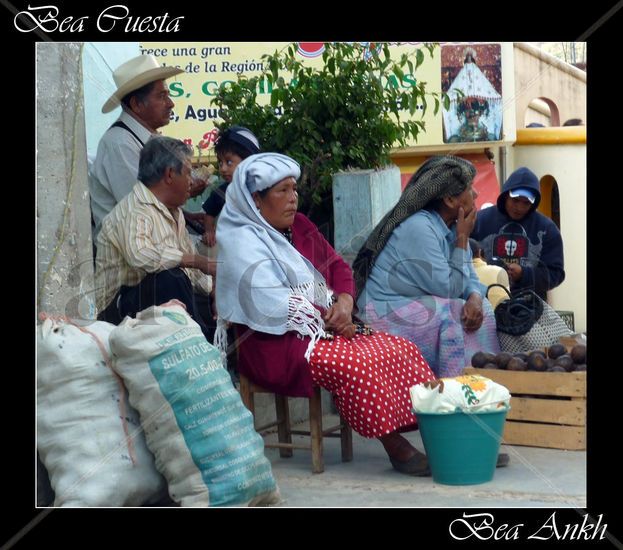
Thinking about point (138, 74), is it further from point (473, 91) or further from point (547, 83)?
point (547, 83)

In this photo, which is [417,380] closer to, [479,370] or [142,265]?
[479,370]

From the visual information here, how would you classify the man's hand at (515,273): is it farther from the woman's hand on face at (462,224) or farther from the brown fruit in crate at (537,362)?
the brown fruit in crate at (537,362)

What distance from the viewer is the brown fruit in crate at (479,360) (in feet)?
18.8

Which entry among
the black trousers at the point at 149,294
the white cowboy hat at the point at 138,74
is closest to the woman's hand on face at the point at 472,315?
the black trousers at the point at 149,294

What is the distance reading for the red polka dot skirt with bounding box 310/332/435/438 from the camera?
16.0 feet

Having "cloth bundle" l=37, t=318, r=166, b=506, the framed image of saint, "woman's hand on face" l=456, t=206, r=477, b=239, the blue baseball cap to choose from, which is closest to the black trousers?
"cloth bundle" l=37, t=318, r=166, b=506

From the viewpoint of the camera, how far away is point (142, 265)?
17.5 feet

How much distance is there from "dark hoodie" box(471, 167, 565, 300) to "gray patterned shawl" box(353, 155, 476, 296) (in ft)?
4.47

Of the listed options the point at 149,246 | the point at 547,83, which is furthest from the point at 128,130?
the point at 547,83

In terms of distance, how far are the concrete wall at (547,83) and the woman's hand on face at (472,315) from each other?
8.56 meters

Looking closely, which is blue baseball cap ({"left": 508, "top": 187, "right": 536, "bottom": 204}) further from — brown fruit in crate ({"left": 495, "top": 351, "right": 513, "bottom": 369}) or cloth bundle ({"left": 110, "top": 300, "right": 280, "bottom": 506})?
cloth bundle ({"left": 110, "top": 300, "right": 280, "bottom": 506})

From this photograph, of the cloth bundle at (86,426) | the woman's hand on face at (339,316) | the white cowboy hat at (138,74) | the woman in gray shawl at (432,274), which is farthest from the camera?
the white cowboy hat at (138,74)

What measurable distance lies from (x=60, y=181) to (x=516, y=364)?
2.64m

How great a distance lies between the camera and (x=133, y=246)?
17.5ft
